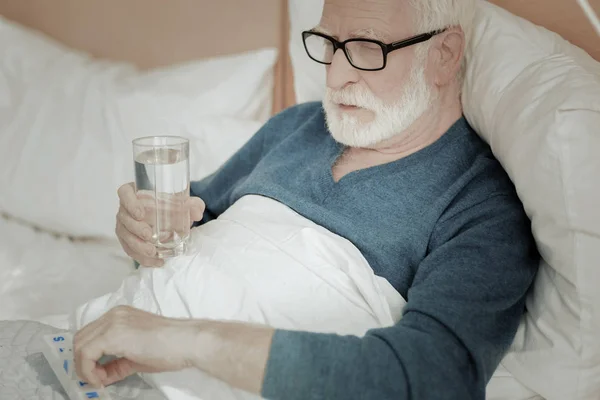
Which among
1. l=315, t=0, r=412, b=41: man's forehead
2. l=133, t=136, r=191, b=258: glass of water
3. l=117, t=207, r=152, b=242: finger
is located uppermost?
l=315, t=0, r=412, b=41: man's forehead

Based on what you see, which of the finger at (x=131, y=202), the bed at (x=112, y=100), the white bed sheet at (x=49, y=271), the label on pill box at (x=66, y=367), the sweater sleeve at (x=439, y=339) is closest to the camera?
the sweater sleeve at (x=439, y=339)

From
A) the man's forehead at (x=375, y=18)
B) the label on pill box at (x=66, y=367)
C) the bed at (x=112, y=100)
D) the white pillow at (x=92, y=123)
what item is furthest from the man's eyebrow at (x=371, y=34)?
the label on pill box at (x=66, y=367)

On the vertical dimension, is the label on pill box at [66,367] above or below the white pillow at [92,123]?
below

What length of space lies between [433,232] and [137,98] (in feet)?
3.00

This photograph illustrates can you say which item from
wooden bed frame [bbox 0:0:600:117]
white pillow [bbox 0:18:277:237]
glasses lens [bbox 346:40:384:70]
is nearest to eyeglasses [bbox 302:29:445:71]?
glasses lens [bbox 346:40:384:70]

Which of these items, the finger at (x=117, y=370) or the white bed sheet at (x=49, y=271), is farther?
the white bed sheet at (x=49, y=271)

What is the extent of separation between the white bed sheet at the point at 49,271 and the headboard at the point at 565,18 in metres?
1.02

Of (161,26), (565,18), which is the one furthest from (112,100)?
(565,18)

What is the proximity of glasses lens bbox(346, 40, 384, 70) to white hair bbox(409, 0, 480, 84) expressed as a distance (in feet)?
0.23

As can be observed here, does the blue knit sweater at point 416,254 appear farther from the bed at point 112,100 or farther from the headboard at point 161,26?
the headboard at point 161,26

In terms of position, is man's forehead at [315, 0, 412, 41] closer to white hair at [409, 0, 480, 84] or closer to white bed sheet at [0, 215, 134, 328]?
white hair at [409, 0, 480, 84]

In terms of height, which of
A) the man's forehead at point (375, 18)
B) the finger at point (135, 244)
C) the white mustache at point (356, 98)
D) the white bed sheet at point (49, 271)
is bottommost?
the white bed sheet at point (49, 271)

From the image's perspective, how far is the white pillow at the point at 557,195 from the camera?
35.8 inches

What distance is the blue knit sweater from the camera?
2.71ft
